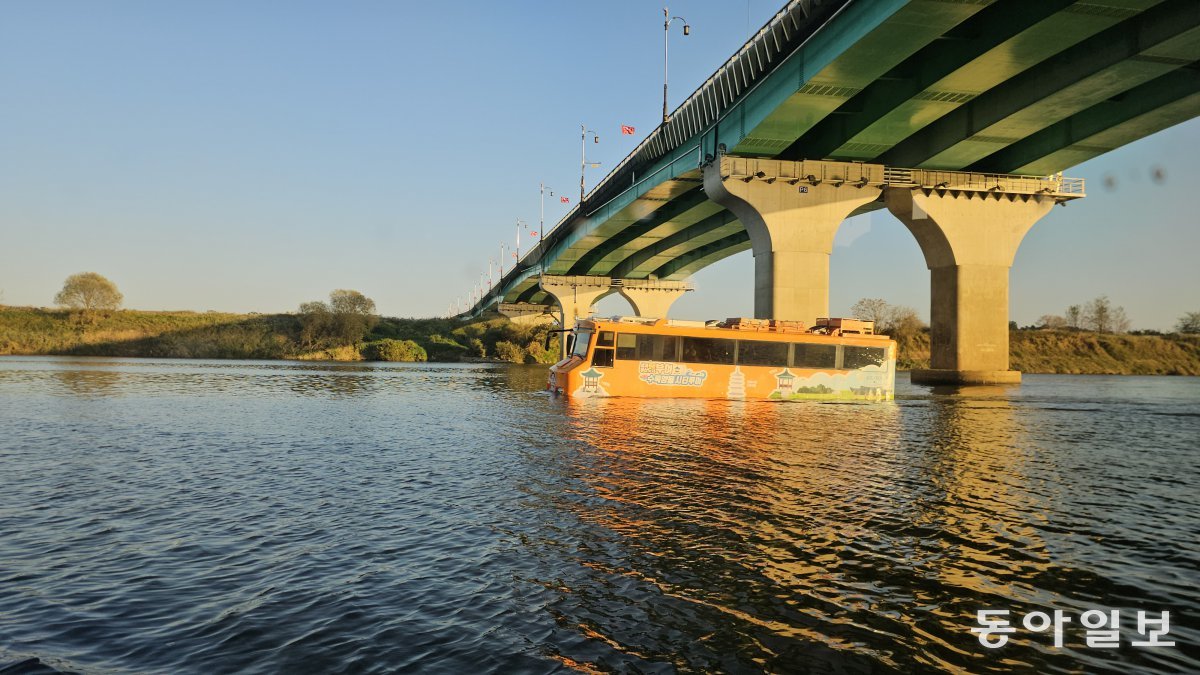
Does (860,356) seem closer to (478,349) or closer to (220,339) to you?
(478,349)

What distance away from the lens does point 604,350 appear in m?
31.1

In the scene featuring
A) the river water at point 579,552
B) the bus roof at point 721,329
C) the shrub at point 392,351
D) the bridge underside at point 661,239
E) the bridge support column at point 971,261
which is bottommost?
the river water at point 579,552

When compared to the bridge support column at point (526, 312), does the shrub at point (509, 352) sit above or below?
below

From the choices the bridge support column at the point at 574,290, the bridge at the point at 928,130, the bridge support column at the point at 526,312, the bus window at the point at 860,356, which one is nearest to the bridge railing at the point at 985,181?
the bridge at the point at 928,130

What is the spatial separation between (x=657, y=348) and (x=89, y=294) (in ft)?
323

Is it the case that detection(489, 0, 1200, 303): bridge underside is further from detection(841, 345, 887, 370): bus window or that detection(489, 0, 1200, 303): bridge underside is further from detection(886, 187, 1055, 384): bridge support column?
detection(841, 345, 887, 370): bus window

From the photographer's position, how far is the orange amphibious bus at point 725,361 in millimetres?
31156

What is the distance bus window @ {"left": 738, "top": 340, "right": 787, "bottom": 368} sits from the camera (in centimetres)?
3172

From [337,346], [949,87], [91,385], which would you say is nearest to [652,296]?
[337,346]

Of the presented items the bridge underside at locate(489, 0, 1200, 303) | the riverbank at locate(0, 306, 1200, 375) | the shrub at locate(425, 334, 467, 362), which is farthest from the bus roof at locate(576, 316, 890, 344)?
the shrub at locate(425, 334, 467, 362)

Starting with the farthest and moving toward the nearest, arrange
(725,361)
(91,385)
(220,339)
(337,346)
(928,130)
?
(337,346)
(220,339)
(928,130)
(91,385)
(725,361)

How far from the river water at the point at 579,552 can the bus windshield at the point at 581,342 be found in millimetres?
A: 12671

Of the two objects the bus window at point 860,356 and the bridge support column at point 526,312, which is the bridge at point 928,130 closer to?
the bus window at point 860,356

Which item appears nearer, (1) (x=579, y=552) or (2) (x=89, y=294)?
(1) (x=579, y=552)
